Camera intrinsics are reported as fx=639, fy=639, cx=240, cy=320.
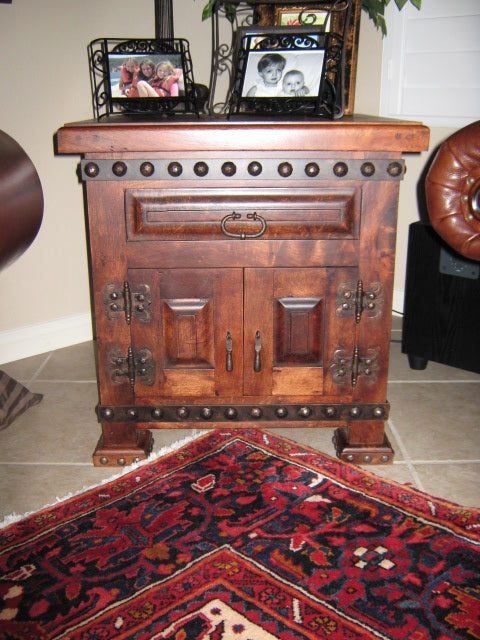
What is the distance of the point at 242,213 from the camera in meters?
1.36

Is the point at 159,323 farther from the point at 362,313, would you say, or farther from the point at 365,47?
the point at 365,47

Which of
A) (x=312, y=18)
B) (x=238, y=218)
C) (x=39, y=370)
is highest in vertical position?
(x=312, y=18)

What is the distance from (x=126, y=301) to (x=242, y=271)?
264mm

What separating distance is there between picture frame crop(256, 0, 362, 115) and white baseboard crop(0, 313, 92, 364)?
1163 mm

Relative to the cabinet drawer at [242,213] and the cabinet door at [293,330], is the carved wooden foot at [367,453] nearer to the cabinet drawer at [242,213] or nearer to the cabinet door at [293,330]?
the cabinet door at [293,330]

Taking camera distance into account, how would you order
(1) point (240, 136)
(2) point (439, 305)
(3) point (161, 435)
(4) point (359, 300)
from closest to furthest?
1. (1) point (240, 136)
2. (4) point (359, 300)
3. (3) point (161, 435)
4. (2) point (439, 305)

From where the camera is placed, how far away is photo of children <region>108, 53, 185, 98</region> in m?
1.48

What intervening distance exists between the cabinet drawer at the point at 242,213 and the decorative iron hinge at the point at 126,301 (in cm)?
11

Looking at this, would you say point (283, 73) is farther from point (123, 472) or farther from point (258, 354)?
point (123, 472)

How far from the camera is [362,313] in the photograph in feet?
4.69

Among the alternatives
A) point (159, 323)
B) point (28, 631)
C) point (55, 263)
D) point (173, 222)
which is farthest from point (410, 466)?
point (55, 263)

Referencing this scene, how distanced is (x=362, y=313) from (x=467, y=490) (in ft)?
1.48

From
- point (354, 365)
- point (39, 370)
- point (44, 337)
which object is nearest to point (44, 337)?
point (44, 337)

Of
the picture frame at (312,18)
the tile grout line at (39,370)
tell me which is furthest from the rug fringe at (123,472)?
the picture frame at (312,18)
